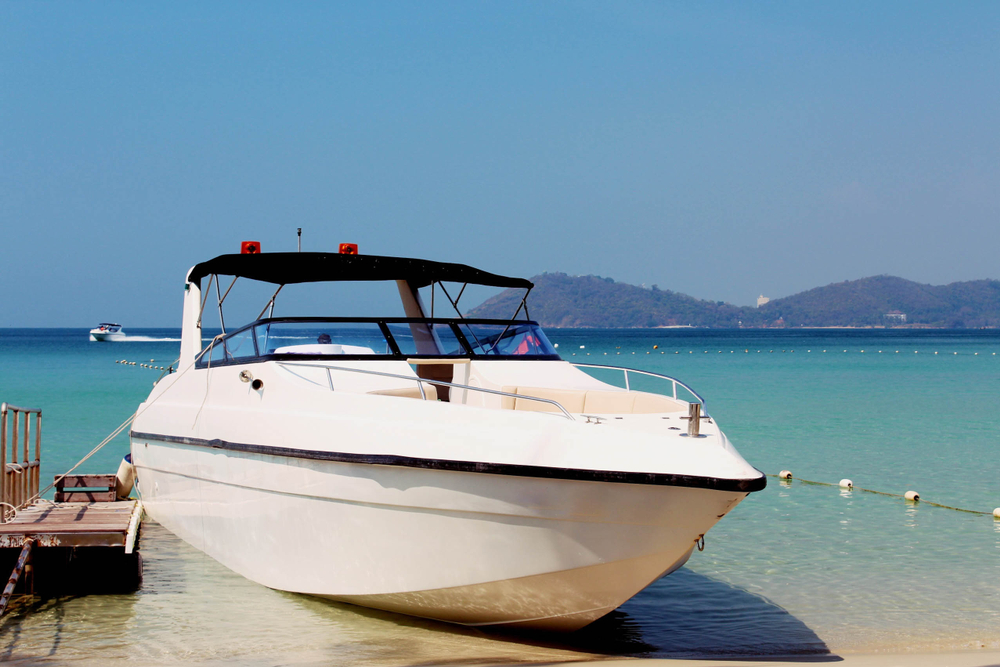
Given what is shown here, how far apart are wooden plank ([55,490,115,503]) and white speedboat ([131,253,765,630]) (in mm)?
2054

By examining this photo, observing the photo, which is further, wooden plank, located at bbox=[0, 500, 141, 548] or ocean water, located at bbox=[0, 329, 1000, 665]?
wooden plank, located at bbox=[0, 500, 141, 548]

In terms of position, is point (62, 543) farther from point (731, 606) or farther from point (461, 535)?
point (731, 606)

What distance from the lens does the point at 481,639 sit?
5.50 m

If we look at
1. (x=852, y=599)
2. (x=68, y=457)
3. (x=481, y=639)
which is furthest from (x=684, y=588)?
(x=68, y=457)

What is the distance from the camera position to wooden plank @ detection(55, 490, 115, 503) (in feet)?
29.1

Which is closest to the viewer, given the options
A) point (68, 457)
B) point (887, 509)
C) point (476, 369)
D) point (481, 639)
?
point (481, 639)

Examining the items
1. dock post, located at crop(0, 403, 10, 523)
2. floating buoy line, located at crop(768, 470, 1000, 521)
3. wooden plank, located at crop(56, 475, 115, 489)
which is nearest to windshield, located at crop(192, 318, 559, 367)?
dock post, located at crop(0, 403, 10, 523)

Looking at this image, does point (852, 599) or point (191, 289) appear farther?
point (191, 289)

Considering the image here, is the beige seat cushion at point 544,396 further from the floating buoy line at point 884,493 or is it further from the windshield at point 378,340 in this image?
the floating buoy line at point 884,493

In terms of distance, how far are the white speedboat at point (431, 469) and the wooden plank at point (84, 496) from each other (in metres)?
2.05

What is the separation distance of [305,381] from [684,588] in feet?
11.7

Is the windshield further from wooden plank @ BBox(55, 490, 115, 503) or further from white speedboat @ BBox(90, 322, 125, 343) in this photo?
white speedboat @ BBox(90, 322, 125, 343)

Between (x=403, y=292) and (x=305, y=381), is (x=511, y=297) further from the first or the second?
(x=305, y=381)

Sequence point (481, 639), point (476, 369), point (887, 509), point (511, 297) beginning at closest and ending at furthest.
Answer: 1. point (481, 639)
2. point (476, 369)
3. point (511, 297)
4. point (887, 509)
